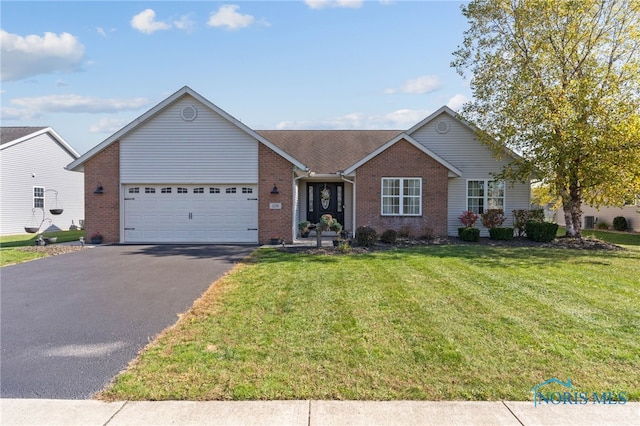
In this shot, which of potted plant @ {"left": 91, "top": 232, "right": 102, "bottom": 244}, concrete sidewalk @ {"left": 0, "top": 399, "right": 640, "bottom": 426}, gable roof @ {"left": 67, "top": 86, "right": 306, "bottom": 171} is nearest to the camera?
concrete sidewalk @ {"left": 0, "top": 399, "right": 640, "bottom": 426}

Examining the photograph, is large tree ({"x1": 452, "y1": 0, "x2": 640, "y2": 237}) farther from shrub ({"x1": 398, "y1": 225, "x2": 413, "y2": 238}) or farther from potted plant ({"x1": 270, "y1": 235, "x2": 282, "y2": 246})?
potted plant ({"x1": 270, "y1": 235, "x2": 282, "y2": 246})

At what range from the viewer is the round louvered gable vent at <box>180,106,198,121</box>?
16203mm

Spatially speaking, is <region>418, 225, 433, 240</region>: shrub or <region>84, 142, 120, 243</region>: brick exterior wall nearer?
<region>84, 142, 120, 243</region>: brick exterior wall

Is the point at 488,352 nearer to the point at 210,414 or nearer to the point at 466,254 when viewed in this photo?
the point at 210,414

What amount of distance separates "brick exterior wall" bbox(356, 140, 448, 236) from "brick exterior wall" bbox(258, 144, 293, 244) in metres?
3.05

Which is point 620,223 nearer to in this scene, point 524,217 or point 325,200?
point 524,217

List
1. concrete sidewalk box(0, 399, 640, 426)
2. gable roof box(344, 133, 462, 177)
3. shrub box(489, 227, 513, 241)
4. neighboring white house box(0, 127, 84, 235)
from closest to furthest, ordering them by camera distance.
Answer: concrete sidewalk box(0, 399, 640, 426)
shrub box(489, 227, 513, 241)
gable roof box(344, 133, 462, 177)
neighboring white house box(0, 127, 84, 235)

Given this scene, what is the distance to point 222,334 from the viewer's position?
5.57 meters

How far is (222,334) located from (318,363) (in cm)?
157

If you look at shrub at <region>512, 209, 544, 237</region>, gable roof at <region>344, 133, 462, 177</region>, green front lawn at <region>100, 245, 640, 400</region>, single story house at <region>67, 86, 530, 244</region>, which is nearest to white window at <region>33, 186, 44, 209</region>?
single story house at <region>67, 86, 530, 244</region>

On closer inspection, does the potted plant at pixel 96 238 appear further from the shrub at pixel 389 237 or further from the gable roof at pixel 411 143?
the shrub at pixel 389 237

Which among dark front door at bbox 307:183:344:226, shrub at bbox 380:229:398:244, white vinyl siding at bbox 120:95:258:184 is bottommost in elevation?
shrub at bbox 380:229:398:244

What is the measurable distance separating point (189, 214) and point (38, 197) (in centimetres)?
1271

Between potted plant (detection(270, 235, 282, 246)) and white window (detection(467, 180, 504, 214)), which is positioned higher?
white window (detection(467, 180, 504, 214))
